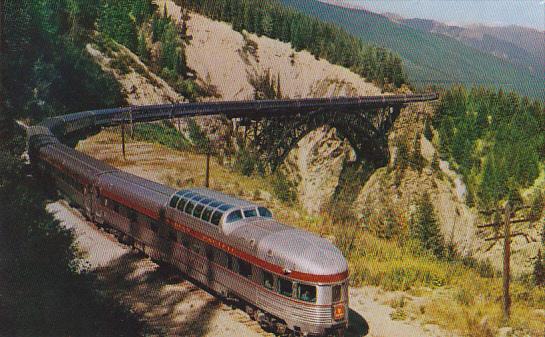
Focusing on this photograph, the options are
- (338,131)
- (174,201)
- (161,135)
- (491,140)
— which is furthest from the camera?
(491,140)

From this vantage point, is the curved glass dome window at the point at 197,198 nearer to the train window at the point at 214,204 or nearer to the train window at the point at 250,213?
the train window at the point at 214,204

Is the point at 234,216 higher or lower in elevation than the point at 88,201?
higher

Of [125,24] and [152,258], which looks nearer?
[152,258]

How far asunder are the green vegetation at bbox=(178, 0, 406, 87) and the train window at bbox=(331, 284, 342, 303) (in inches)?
3342

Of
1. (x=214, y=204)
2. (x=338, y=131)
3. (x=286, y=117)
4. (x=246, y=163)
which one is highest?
(x=214, y=204)

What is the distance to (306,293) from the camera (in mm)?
13461

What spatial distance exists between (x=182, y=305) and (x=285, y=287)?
14.3 feet

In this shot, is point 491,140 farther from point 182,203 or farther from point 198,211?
point 198,211

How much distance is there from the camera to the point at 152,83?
68500 millimetres

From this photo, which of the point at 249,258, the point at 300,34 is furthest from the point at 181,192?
the point at 300,34

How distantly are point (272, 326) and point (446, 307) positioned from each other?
5.77 meters

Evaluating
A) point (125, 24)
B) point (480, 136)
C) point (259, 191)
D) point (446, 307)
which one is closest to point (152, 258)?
point (446, 307)

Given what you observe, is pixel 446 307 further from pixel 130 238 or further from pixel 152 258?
pixel 130 238

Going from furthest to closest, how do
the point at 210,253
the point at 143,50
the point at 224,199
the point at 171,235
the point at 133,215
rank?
the point at 143,50 < the point at 133,215 < the point at 171,235 < the point at 224,199 < the point at 210,253
